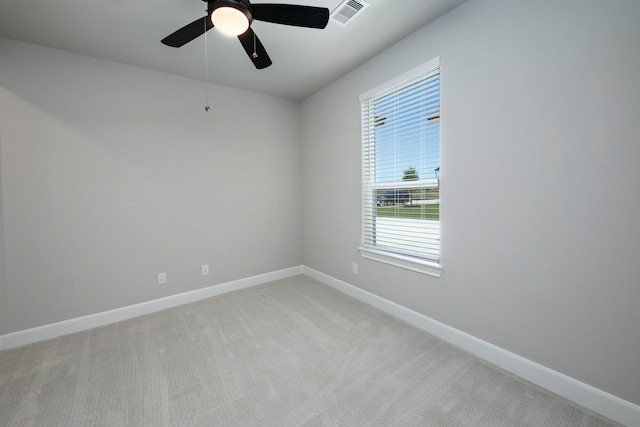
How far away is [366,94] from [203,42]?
1.67m

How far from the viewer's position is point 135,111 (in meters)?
2.64

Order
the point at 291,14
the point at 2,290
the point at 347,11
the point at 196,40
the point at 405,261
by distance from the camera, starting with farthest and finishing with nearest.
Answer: the point at 405,261, the point at 196,40, the point at 2,290, the point at 347,11, the point at 291,14

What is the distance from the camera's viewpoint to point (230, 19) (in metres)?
1.41

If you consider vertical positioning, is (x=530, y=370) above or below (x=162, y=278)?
below

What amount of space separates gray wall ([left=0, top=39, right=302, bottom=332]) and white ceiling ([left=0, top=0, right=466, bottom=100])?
265mm

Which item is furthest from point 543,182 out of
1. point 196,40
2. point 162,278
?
point 162,278

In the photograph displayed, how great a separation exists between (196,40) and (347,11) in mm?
1378

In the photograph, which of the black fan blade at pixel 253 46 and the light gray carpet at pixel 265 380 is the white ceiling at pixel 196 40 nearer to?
the black fan blade at pixel 253 46

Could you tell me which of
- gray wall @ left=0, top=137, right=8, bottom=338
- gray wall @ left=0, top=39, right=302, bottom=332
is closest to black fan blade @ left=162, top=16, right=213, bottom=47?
gray wall @ left=0, top=39, right=302, bottom=332

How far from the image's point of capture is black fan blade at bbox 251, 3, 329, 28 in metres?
1.43

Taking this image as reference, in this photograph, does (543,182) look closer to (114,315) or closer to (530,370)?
(530,370)

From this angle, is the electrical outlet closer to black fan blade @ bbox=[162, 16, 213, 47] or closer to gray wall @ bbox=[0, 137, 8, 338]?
gray wall @ bbox=[0, 137, 8, 338]

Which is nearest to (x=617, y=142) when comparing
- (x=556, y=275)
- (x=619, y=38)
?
(x=619, y=38)

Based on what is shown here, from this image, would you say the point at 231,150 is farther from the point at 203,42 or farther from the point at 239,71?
the point at 203,42
